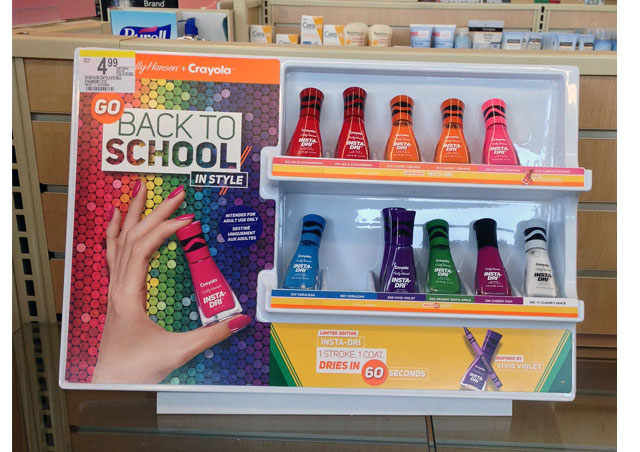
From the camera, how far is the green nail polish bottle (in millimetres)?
1212

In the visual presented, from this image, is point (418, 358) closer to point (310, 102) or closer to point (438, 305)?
point (438, 305)

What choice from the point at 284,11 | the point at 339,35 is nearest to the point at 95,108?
the point at 339,35

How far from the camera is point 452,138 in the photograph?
4.06ft

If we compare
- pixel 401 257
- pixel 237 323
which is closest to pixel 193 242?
pixel 237 323

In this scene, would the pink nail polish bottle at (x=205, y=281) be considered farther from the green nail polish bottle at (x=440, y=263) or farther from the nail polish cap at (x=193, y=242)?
the green nail polish bottle at (x=440, y=263)

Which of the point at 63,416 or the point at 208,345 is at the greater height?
the point at 208,345

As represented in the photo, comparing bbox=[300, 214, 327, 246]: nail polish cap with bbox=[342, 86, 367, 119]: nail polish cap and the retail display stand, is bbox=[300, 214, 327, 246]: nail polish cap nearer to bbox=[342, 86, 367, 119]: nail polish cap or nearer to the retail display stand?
the retail display stand

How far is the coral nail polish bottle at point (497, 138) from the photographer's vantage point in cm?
122

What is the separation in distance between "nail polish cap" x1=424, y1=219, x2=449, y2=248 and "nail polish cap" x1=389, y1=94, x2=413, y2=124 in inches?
9.3

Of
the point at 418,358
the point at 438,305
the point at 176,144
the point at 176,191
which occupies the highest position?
the point at 176,144

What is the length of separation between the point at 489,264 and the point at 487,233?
0.07 m

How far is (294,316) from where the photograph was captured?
1215 mm

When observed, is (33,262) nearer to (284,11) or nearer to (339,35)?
(339,35)

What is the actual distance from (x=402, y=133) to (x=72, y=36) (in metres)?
0.86
